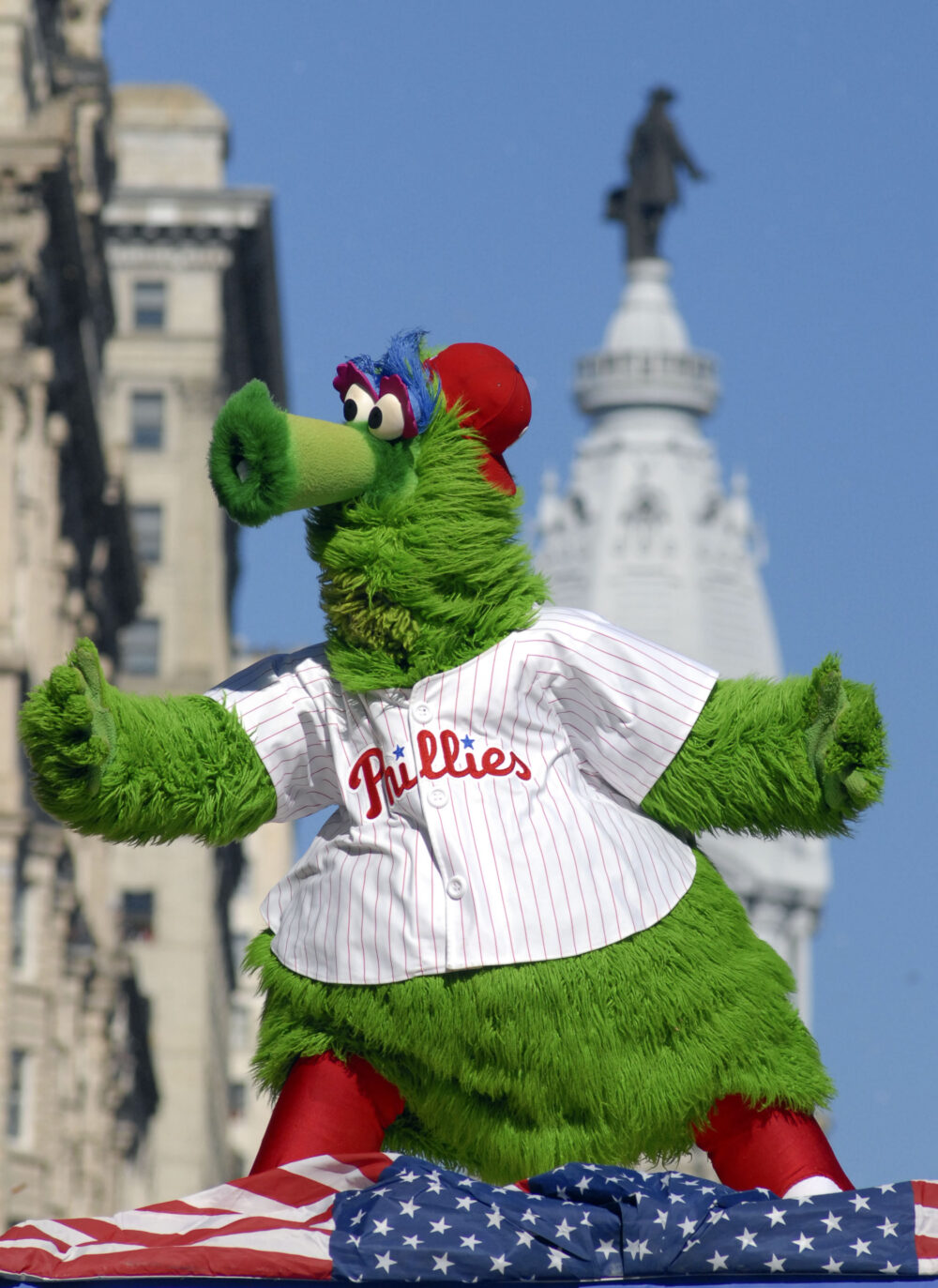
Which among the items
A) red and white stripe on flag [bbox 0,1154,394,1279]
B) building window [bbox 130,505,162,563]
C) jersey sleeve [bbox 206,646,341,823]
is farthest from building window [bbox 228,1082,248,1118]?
red and white stripe on flag [bbox 0,1154,394,1279]

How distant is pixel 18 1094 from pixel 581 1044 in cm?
2594

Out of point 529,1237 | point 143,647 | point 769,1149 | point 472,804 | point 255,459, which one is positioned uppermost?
point 143,647

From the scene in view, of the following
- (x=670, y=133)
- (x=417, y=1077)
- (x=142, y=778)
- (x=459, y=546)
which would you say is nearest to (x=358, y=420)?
(x=459, y=546)

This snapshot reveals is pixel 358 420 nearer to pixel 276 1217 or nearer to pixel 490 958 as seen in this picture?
pixel 490 958

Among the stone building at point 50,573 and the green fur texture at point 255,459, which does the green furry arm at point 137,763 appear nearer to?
the green fur texture at point 255,459

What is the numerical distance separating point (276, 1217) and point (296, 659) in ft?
5.59

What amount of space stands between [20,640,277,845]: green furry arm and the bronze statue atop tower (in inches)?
3548

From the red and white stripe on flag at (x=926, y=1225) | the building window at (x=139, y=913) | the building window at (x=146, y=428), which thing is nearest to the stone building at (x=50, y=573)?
the building window at (x=139, y=913)

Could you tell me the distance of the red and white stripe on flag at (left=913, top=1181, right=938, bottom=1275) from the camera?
6410 millimetres

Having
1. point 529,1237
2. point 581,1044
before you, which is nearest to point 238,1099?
point 581,1044

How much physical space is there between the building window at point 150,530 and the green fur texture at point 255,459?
2063 inches

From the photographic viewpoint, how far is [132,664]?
58.1 metres

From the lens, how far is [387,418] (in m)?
7.34

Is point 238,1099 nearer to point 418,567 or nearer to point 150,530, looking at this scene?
point 150,530
